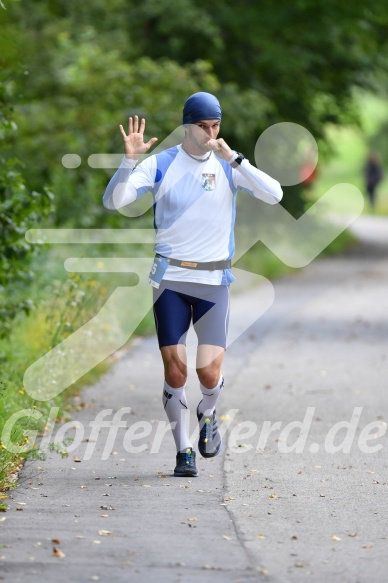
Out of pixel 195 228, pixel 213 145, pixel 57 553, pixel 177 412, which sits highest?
pixel 213 145

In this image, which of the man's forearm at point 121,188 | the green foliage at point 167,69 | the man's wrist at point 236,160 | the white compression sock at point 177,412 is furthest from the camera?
the green foliage at point 167,69

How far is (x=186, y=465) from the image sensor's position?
311 inches

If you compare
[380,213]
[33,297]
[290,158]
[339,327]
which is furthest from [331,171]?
[33,297]

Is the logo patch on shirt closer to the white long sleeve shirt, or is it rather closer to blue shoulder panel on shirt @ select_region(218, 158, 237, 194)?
the white long sleeve shirt

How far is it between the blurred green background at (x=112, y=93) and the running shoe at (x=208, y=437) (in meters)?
1.07

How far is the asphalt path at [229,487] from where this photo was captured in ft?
19.0

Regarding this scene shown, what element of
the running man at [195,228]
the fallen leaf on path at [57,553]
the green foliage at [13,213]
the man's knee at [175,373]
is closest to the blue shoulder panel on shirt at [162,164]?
the running man at [195,228]

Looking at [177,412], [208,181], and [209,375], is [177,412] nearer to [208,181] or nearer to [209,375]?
[209,375]

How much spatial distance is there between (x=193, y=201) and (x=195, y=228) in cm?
15

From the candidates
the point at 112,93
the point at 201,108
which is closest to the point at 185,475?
the point at 201,108

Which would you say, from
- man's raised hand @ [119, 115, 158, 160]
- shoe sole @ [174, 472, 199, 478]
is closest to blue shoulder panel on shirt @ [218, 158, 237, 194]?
man's raised hand @ [119, 115, 158, 160]

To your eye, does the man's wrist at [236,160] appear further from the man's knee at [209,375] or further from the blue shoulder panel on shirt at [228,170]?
the man's knee at [209,375]

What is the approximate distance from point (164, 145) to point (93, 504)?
1409cm

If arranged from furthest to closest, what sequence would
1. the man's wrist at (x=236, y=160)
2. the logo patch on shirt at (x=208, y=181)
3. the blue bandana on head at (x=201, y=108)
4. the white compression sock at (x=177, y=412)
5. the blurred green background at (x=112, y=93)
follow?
the blurred green background at (x=112, y=93) → the white compression sock at (x=177, y=412) → the logo patch on shirt at (x=208, y=181) → the blue bandana on head at (x=201, y=108) → the man's wrist at (x=236, y=160)
